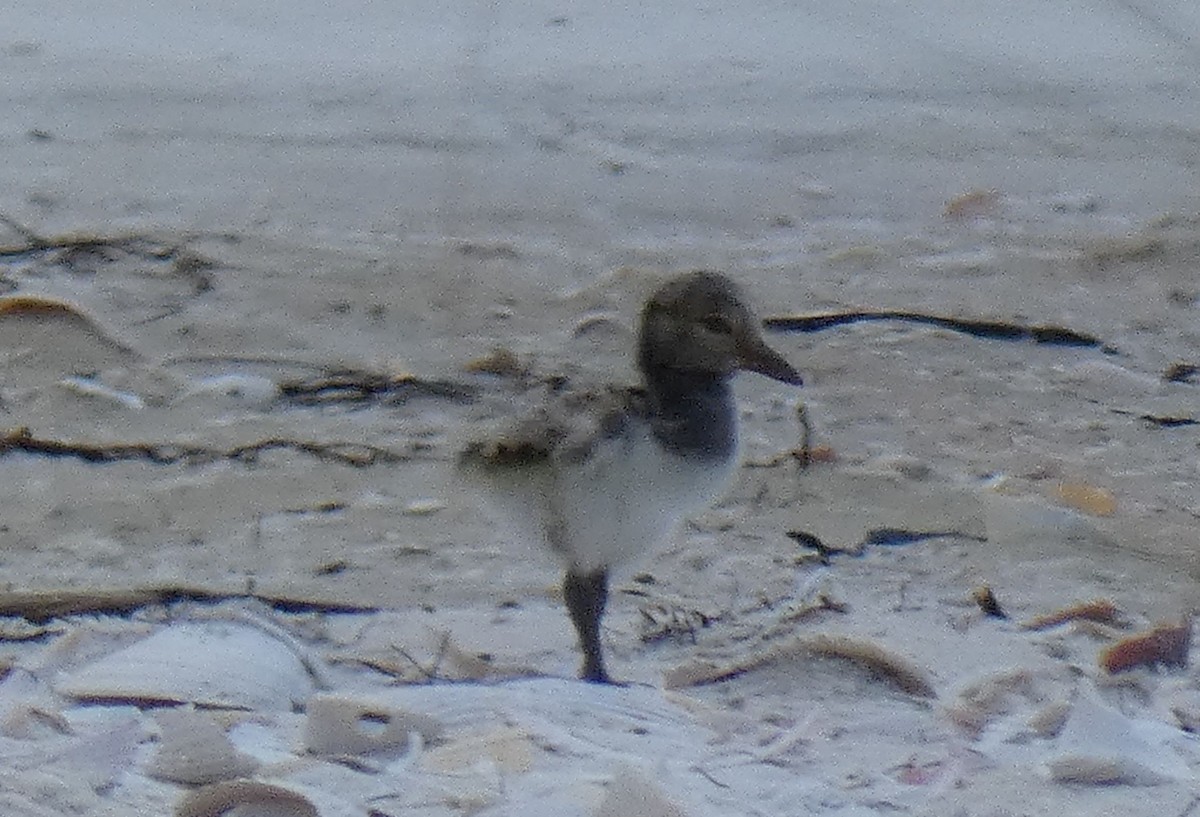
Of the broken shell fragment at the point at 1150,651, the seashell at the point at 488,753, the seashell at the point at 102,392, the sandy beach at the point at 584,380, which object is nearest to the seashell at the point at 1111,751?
the sandy beach at the point at 584,380

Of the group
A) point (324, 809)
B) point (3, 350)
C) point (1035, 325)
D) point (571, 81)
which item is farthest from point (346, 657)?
point (571, 81)

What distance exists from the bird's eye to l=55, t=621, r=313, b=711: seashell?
34.2 inches

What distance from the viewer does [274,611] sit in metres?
3.73

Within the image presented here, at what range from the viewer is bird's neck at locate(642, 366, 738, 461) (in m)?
3.47

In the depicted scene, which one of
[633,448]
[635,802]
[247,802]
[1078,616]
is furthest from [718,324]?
[247,802]

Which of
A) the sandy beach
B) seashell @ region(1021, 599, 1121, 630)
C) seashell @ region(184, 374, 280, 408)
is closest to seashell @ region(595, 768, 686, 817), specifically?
Result: the sandy beach

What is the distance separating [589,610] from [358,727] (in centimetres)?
56

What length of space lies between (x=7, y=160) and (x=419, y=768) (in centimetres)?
381

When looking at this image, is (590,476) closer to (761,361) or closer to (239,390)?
(761,361)

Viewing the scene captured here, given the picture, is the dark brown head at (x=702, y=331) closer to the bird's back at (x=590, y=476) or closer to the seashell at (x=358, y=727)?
the bird's back at (x=590, y=476)

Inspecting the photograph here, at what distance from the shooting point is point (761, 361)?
141 inches

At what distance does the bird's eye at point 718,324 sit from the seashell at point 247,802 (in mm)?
1171

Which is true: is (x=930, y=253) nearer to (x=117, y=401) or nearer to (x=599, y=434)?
(x=117, y=401)

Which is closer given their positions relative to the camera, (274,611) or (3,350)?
(274,611)
